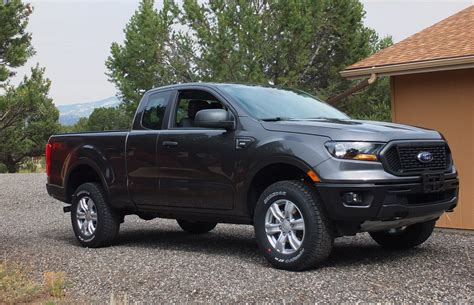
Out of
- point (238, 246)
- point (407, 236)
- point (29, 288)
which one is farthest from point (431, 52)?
point (29, 288)

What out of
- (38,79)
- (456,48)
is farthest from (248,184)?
(38,79)

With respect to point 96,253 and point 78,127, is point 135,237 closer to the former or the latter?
point 96,253

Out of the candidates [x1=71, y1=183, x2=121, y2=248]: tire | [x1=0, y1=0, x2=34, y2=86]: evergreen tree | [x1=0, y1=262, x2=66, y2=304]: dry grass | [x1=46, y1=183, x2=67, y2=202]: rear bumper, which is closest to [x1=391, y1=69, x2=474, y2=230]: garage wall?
[x1=71, y1=183, x2=121, y2=248]: tire

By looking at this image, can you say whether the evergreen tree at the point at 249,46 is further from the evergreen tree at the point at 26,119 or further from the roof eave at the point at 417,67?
the roof eave at the point at 417,67

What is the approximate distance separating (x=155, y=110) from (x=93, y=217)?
169 centimetres

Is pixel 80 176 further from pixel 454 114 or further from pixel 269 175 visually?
pixel 454 114

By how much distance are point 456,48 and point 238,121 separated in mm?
4401

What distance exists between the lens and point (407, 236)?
7.14m

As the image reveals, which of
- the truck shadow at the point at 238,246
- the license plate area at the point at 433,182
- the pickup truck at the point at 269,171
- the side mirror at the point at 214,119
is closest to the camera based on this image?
the pickup truck at the point at 269,171

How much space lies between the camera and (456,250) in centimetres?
714

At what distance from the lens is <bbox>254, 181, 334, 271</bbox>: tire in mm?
5852

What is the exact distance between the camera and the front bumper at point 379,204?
18.6 feet

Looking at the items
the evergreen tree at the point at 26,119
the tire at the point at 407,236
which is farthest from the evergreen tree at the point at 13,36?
the tire at the point at 407,236

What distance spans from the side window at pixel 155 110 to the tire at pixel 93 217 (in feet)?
3.89
